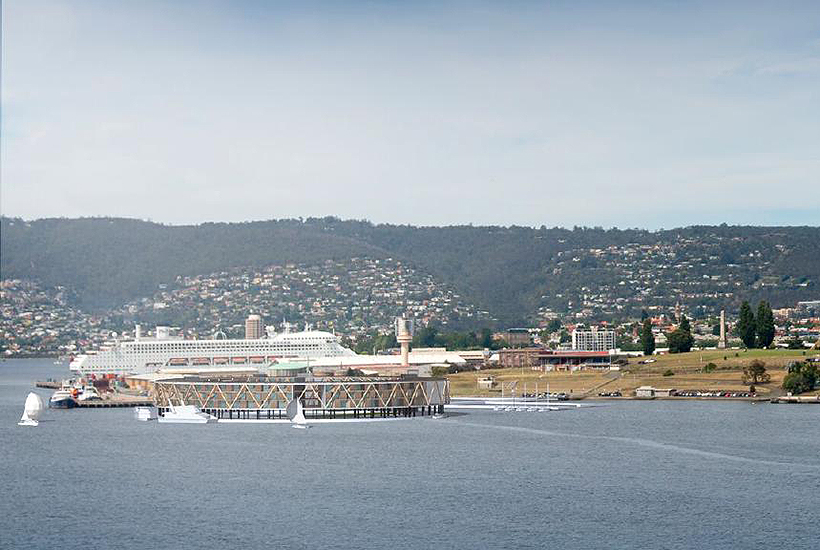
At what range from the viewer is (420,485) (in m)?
65.8

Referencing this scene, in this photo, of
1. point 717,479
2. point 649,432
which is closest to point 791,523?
point 717,479

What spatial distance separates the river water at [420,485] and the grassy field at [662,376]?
1171 inches

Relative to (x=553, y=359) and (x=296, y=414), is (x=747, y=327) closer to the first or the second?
(x=553, y=359)

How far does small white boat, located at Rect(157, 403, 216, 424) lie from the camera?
343 ft

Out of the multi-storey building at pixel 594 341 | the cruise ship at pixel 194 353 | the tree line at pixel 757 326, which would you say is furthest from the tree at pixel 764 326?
the cruise ship at pixel 194 353

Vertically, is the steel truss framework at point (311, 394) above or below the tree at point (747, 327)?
below

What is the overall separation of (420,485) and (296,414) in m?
37.0

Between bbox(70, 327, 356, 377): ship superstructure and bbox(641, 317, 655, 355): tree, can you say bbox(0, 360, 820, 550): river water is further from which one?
bbox(70, 327, 356, 377): ship superstructure

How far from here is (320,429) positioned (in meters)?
97.0

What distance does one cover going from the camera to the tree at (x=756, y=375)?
126 metres

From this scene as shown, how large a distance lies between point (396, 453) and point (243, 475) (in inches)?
482

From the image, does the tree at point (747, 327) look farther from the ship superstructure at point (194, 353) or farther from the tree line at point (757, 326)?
the ship superstructure at point (194, 353)

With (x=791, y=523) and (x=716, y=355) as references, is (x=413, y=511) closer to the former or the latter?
(x=791, y=523)

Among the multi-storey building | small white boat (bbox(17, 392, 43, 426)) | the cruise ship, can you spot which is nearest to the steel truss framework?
small white boat (bbox(17, 392, 43, 426))
